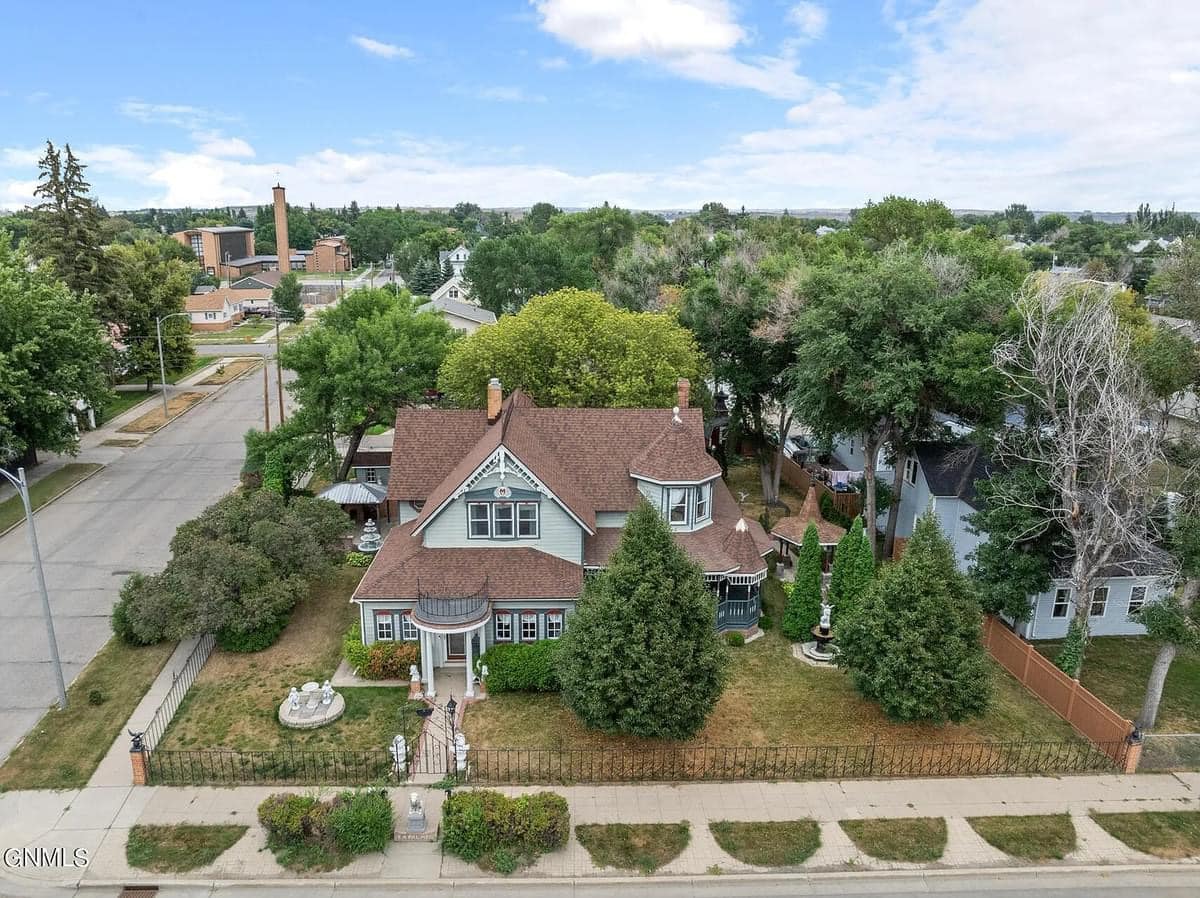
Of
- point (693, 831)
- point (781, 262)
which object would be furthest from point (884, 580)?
point (781, 262)

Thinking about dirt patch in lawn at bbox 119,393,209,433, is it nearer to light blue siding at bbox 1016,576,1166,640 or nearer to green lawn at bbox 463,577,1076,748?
green lawn at bbox 463,577,1076,748

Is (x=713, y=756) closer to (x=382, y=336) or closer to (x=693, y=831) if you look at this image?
(x=693, y=831)

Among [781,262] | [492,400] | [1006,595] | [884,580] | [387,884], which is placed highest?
[781,262]

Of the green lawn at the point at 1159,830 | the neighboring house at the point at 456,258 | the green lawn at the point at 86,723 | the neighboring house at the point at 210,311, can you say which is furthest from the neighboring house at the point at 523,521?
the neighboring house at the point at 456,258

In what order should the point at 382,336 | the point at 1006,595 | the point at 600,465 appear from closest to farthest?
the point at 1006,595 → the point at 600,465 → the point at 382,336

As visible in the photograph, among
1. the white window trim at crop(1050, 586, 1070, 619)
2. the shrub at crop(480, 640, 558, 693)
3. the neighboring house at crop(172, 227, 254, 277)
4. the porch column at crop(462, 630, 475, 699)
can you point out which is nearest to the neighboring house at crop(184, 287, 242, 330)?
the neighboring house at crop(172, 227, 254, 277)

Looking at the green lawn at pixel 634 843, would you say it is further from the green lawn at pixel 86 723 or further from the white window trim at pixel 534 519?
the green lawn at pixel 86 723
